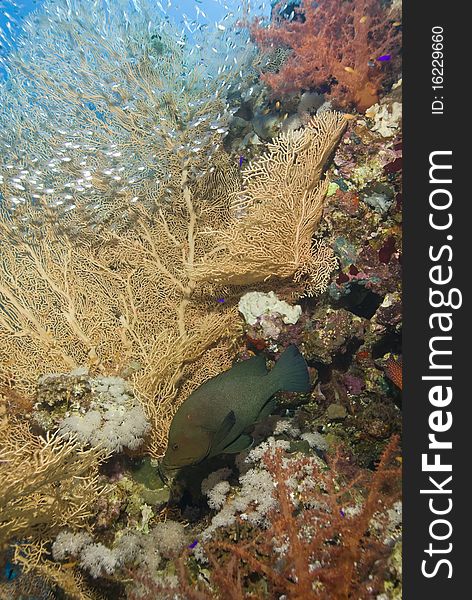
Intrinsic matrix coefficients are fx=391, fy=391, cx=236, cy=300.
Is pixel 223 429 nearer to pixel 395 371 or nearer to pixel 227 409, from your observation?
pixel 227 409

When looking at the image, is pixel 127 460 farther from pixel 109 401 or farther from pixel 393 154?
pixel 393 154

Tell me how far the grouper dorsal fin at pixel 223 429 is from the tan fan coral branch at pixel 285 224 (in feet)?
5.72

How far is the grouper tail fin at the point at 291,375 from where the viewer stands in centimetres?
269

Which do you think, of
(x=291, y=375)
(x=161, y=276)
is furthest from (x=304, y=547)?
(x=161, y=276)

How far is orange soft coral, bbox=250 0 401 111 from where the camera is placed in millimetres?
5488

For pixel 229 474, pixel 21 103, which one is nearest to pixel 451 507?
pixel 229 474

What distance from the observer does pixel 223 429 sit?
2.39 m

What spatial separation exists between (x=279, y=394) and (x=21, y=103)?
604cm

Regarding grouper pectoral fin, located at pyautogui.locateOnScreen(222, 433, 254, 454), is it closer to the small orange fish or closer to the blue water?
the small orange fish

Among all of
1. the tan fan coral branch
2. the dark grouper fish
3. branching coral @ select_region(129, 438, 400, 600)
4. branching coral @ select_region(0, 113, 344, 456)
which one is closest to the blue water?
branching coral @ select_region(0, 113, 344, 456)

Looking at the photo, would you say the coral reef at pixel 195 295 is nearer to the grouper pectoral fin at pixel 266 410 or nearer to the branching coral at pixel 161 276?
the branching coral at pixel 161 276

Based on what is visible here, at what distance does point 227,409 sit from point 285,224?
6.98 feet

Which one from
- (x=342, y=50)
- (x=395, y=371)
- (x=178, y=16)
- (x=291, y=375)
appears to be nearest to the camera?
(x=291, y=375)

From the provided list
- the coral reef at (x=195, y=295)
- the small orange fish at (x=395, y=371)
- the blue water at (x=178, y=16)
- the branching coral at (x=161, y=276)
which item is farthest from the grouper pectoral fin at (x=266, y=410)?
the blue water at (x=178, y=16)
